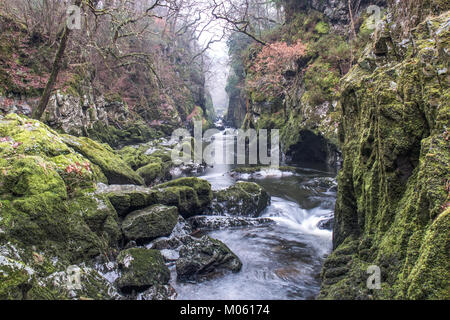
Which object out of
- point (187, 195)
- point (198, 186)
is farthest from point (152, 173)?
point (187, 195)

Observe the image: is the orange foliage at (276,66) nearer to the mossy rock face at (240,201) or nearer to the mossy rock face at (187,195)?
the mossy rock face at (240,201)

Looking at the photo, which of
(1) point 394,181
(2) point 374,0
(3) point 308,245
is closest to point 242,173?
(3) point 308,245

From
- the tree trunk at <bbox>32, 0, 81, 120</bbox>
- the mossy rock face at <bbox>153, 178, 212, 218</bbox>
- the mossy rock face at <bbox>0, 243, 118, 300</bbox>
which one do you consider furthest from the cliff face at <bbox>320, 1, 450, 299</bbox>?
the tree trunk at <bbox>32, 0, 81, 120</bbox>

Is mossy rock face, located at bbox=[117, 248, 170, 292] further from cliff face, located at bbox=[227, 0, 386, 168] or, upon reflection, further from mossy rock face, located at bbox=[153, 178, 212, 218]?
cliff face, located at bbox=[227, 0, 386, 168]

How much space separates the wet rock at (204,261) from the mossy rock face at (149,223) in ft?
3.83

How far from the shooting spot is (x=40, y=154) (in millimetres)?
5258

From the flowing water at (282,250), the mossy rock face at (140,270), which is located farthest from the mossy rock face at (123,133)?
the mossy rock face at (140,270)

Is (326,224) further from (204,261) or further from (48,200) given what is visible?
(48,200)

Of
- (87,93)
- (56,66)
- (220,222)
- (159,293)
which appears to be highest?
(87,93)

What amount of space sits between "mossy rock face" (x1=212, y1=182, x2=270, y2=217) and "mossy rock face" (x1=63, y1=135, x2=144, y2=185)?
9.00ft

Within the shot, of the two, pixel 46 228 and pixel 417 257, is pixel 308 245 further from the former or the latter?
pixel 46 228

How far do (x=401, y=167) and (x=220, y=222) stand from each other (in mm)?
5188

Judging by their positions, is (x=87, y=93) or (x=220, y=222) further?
(x=87, y=93)

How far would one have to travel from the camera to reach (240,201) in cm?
873
